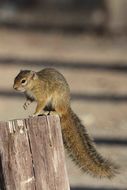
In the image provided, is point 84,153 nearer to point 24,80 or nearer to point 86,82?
point 24,80

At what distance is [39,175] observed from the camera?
6.06 m

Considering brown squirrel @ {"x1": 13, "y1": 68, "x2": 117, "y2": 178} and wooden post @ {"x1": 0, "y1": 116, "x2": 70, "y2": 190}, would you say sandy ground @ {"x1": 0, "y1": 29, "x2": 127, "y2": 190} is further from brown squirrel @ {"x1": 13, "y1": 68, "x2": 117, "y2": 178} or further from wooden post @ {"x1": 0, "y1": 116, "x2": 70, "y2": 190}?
wooden post @ {"x1": 0, "y1": 116, "x2": 70, "y2": 190}

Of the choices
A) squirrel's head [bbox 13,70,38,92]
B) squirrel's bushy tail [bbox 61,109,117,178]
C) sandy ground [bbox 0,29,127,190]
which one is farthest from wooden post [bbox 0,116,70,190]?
sandy ground [bbox 0,29,127,190]

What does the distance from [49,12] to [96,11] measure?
1522 mm

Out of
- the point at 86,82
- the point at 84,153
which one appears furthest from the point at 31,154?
the point at 86,82

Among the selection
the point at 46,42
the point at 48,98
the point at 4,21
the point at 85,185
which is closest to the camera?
the point at 48,98

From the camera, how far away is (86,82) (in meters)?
14.8

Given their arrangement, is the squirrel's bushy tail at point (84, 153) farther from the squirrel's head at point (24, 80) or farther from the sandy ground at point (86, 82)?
the sandy ground at point (86, 82)

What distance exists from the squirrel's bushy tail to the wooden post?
50 cm

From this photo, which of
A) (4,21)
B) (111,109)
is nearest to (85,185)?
(111,109)

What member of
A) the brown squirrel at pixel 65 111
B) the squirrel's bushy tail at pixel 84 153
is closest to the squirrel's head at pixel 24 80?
the brown squirrel at pixel 65 111

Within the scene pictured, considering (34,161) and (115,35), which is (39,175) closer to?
(34,161)

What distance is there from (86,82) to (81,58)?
292cm

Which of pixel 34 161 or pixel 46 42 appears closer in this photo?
pixel 34 161
